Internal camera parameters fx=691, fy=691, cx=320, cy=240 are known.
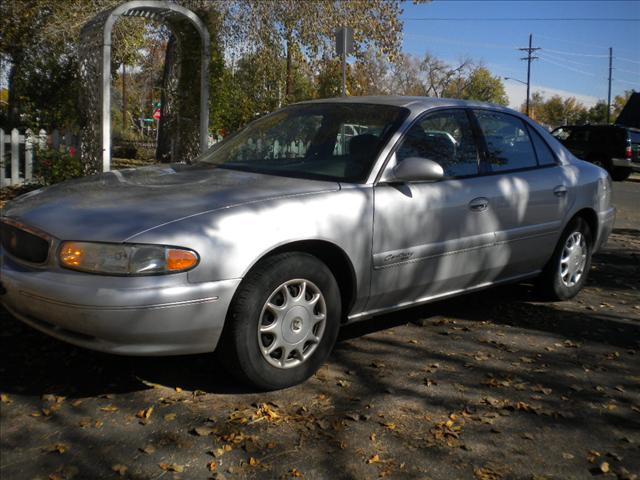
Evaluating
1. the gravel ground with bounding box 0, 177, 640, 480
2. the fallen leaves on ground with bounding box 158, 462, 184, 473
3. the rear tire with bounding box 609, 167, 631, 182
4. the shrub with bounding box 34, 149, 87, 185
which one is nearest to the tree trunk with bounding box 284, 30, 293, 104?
the shrub with bounding box 34, 149, 87, 185

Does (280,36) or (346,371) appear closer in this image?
(346,371)

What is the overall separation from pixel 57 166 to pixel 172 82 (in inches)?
117

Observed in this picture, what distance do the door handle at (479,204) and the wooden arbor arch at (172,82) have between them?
626 cm

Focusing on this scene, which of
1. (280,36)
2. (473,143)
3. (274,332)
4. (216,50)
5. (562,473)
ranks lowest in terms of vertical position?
(562,473)

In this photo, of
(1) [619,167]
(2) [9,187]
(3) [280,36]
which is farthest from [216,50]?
(1) [619,167]

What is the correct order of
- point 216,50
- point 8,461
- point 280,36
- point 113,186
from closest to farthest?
point 8,461
point 113,186
point 216,50
point 280,36

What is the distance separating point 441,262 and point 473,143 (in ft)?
3.13

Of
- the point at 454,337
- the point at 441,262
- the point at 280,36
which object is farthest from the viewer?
the point at 280,36

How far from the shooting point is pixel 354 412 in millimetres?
3430

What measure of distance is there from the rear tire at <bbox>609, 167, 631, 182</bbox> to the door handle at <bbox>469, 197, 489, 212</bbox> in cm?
1951

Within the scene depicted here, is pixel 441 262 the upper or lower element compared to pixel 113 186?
lower

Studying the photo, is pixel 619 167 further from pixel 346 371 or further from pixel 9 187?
pixel 346 371

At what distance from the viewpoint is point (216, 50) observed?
35.9ft

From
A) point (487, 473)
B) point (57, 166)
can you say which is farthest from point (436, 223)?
point (57, 166)
